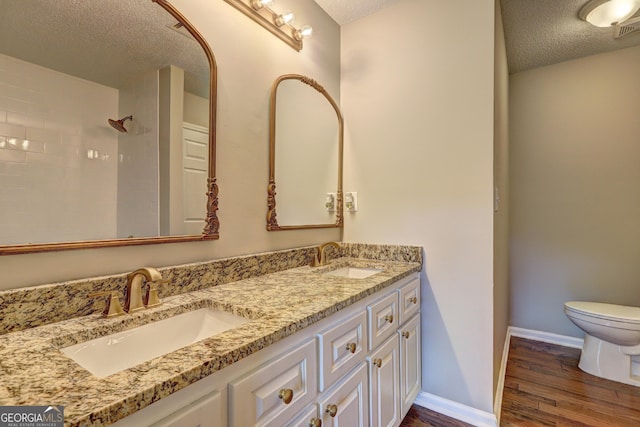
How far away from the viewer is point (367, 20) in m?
1.94

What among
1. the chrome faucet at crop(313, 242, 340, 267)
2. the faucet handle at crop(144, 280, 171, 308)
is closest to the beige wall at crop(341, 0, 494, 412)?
the chrome faucet at crop(313, 242, 340, 267)

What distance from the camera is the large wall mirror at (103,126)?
0.78 m

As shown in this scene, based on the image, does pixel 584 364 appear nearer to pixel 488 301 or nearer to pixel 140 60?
pixel 488 301

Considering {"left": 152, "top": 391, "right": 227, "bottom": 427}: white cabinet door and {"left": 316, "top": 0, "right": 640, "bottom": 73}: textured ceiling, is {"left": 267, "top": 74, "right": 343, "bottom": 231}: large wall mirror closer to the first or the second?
{"left": 316, "top": 0, "right": 640, "bottom": 73}: textured ceiling

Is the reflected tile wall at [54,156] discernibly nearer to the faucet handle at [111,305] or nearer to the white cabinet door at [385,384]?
the faucet handle at [111,305]

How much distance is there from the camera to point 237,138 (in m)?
1.34

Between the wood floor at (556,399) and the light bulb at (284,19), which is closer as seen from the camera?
the light bulb at (284,19)

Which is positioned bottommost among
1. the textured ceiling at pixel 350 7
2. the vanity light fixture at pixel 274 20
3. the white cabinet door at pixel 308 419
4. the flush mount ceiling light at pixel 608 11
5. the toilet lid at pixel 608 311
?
the toilet lid at pixel 608 311

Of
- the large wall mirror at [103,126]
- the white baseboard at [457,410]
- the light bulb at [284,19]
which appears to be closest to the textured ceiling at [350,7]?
the light bulb at [284,19]

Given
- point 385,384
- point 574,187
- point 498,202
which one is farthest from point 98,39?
point 574,187

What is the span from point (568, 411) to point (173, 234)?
225cm

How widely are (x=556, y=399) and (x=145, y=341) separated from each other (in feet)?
7.36

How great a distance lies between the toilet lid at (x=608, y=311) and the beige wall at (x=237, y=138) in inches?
78.3

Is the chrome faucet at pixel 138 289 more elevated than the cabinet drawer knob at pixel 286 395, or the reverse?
the chrome faucet at pixel 138 289
